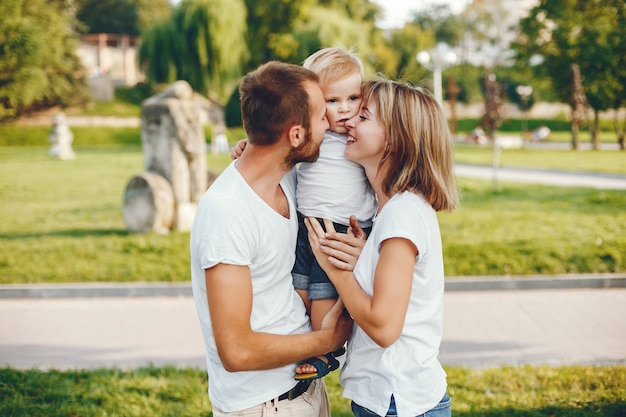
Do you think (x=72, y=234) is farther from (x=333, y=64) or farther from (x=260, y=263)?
(x=260, y=263)

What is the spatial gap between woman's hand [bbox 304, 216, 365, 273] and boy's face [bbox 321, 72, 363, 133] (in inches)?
17.1

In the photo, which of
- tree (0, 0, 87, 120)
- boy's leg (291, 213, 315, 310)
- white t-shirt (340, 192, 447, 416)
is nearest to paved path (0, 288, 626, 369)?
boy's leg (291, 213, 315, 310)

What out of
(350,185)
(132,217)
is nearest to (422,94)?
(350,185)

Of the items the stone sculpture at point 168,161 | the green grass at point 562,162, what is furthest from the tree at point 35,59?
the green grass at point 562,162

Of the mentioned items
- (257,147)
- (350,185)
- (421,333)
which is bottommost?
(421,333)

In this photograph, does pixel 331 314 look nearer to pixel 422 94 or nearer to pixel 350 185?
pixel 350 185

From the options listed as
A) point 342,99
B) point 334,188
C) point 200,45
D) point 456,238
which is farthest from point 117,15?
point 334,188

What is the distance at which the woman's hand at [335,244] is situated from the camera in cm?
209

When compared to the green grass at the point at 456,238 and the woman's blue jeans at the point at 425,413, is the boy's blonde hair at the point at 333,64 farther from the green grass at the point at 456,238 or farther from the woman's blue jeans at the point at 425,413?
the green grass at the point at 456,238

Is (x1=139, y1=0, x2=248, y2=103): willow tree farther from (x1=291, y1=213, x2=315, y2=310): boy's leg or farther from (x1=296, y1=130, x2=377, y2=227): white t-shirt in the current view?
(x1=291, y1=213, x2=315, y2=310): boy's leg

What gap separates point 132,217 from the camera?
9.73 metres

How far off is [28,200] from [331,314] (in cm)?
1390

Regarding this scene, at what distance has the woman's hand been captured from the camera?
209cm

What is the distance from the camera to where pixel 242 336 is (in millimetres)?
1882
